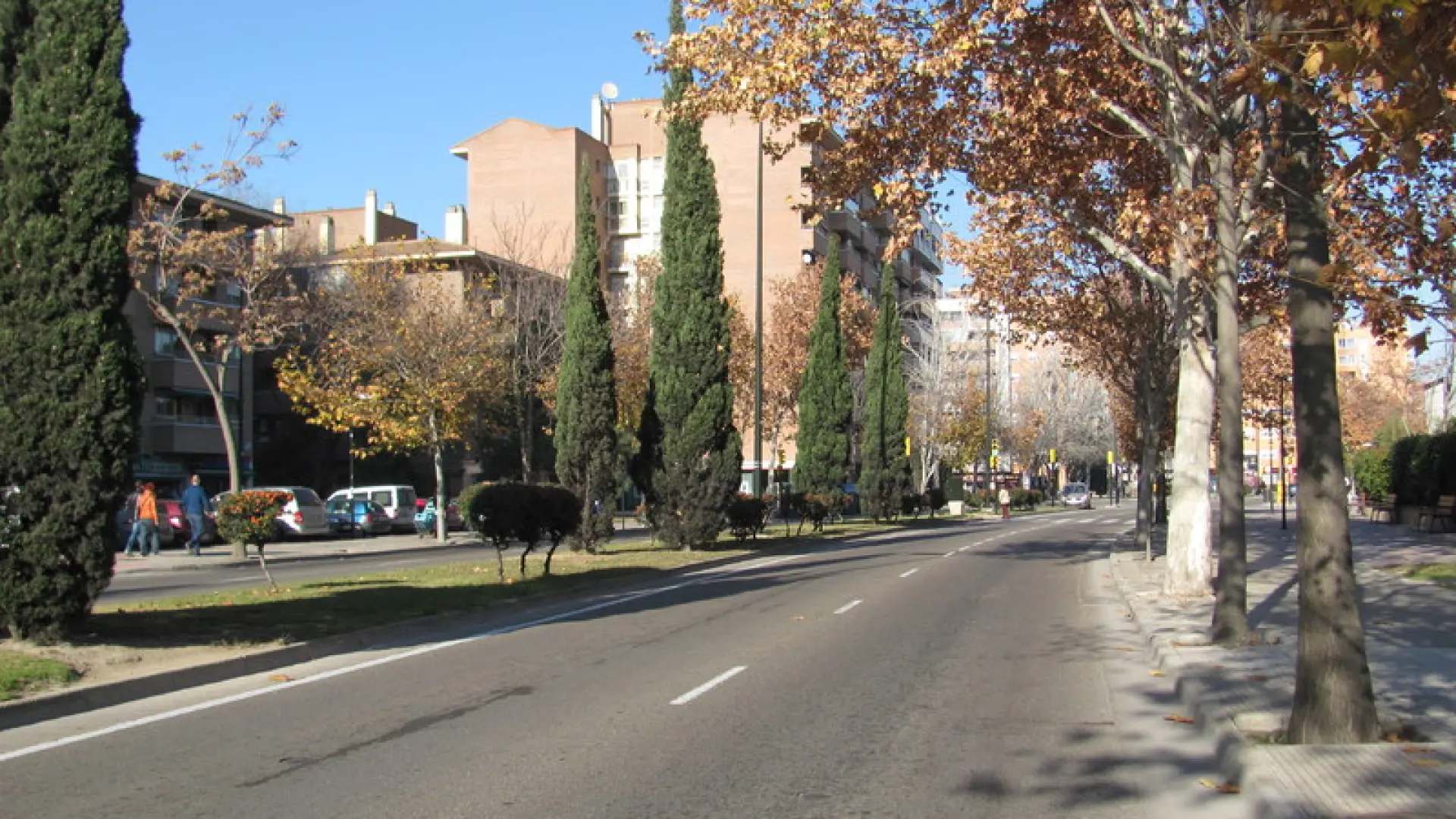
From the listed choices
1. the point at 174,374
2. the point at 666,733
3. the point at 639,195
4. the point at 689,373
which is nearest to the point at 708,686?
the point at 666,733

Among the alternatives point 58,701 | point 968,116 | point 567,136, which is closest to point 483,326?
point 968,116

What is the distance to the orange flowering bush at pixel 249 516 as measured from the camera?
17.0m

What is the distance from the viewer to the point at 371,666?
11836 mm

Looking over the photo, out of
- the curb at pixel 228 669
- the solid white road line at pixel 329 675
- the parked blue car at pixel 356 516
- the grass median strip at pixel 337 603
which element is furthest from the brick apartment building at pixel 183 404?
the curb at pixel 228 669

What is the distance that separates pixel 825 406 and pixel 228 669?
34126 millimetres

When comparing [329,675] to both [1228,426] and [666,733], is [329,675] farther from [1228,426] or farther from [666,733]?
[1228,426]

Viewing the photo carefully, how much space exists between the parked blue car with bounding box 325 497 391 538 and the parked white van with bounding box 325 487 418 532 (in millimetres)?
496

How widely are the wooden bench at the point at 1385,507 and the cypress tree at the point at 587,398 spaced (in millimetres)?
26995

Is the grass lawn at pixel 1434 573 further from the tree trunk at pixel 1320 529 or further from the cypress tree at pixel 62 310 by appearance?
the cypress tree at pixel 62 310

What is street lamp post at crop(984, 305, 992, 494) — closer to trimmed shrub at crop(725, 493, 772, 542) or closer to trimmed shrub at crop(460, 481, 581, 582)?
trimmed shrub at crop(725, 493, 772, 542)

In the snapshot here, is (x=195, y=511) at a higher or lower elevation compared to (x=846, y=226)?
lower

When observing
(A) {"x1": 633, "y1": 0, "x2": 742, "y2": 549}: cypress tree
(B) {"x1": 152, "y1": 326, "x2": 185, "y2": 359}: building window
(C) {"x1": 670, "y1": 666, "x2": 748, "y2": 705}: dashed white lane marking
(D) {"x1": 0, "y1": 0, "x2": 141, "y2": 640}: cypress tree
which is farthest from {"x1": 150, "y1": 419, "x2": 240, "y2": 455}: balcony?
(C) {"x1": 670, "y1": 666, "x2": 748, "y2": 705}: dashed white lane marking

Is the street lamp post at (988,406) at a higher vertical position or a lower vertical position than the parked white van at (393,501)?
higher

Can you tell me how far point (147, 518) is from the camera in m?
31.2
